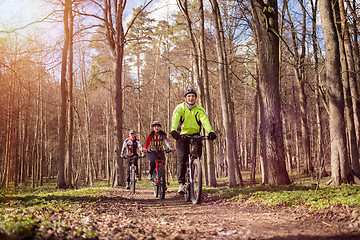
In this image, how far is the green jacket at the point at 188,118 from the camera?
628 cm

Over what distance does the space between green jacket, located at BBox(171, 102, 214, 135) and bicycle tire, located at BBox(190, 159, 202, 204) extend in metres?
0.74

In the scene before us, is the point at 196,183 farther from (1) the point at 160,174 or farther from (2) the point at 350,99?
(2) the point at 350,99

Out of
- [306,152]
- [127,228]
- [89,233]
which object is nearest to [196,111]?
[127,228]

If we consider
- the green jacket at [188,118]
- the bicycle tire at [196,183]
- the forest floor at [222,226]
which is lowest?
the forest floor at [222,226]

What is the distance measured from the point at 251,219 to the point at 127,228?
6.76 ft

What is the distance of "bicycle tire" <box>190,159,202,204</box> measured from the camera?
237 inches

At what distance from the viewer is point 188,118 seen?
6.32m

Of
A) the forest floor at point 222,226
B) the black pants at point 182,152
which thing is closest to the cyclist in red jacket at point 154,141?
the black pants at point 182,152

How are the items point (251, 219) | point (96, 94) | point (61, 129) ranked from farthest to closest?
point (96, 94), point (61, 129), point (251, 219)

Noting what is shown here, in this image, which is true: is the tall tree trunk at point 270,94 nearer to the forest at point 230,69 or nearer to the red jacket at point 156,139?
the forest at point 230,69

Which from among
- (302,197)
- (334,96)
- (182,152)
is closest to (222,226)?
(302,197)

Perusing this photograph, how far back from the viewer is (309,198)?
16.6 feet

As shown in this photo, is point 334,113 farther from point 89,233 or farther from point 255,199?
point 89,233

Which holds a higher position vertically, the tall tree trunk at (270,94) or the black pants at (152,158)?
the tall tree trunk at (270,94)
